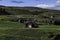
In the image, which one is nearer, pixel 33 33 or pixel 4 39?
pixel 4 39

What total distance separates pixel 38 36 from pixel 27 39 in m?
4.12

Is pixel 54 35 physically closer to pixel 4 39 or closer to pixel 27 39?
pixel 27 39

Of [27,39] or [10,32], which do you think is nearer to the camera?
[27,39]

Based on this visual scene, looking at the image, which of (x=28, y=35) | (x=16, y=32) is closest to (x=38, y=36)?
(x=28, y=35)

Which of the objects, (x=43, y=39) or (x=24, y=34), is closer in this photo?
(x=43, y=39)

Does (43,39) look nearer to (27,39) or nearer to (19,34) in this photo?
(27,39)

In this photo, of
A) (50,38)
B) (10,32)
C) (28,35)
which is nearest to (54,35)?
(50,38)

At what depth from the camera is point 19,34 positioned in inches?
1941

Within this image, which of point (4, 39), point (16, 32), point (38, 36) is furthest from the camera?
point (16, 32)

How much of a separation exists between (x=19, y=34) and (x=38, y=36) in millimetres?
4231

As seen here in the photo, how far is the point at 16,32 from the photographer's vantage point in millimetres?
50844

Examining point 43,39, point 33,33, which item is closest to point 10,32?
point 33,33

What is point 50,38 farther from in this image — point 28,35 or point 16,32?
point 16,32

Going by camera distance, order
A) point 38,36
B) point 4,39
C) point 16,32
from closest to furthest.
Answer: point 4,39
point 38,36
point 16,32
